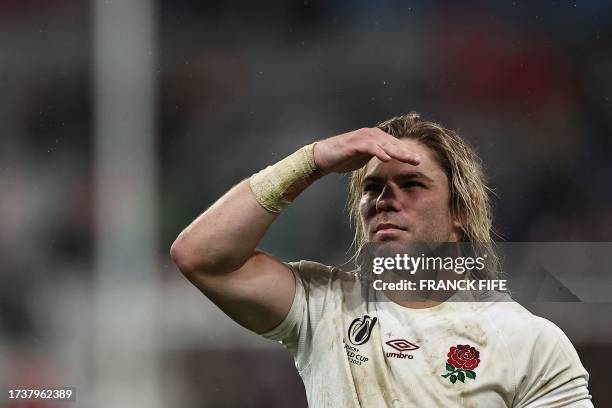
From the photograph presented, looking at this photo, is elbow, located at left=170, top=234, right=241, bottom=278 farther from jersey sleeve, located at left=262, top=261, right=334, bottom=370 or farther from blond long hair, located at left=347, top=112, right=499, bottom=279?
blond long hair, located at left=347, top=112, right=499, bottom=279

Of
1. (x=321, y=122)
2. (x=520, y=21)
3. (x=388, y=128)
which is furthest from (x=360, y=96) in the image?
(x=388, y=128)

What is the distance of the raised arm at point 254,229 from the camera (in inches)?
45.1

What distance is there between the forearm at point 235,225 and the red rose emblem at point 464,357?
1.08 feet

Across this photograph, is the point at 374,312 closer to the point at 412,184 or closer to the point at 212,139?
the point at 412,184

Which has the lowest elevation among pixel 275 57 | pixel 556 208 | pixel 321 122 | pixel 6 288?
pixel 6 288

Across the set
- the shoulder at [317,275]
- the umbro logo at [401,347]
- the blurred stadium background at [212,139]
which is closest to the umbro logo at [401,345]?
the umbro logo at [401,347]

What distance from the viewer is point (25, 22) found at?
2.36 m

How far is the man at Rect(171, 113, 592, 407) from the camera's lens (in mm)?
1159

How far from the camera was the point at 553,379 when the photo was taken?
3.91 ft

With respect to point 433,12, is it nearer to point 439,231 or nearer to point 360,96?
point 360,96

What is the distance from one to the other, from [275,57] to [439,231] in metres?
1.17

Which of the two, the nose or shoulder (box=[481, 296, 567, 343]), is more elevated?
the nose

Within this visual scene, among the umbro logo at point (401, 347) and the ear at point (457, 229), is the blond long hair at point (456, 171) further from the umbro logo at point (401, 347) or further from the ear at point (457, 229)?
the umbro logo at point (401, 347)

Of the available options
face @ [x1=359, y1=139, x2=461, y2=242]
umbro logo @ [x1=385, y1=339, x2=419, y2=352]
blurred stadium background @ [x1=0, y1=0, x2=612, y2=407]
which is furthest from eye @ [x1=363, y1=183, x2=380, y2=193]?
blurred stadium background @ [x1=0, y1=0, x2=612, y2=407]
